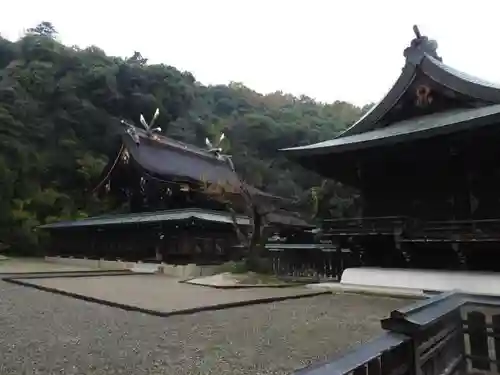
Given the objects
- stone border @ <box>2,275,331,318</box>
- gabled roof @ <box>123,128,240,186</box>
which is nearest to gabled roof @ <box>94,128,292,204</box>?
gabled roof @ <box>123,128,240,186</box>

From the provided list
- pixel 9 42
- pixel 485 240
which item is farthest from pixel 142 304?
pixel 9 42

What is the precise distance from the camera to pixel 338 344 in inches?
168

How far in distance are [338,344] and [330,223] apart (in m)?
5.87

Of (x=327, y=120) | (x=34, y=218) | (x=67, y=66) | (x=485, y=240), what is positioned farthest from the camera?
(x=327, y=120)

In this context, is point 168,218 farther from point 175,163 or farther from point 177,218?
point 175,163

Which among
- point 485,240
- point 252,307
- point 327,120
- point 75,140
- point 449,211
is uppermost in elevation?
point 327,120

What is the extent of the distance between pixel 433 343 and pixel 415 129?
22.9 ft

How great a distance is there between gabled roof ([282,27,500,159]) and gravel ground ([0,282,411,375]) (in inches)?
158

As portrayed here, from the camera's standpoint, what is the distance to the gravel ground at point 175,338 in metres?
3.47

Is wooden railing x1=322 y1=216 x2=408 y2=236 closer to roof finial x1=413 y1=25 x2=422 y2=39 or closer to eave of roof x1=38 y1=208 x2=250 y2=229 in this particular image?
roof finial x1=413 y1=25 x2=422 y2=39

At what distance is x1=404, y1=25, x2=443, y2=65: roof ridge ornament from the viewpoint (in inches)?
395

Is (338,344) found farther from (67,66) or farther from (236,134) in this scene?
(67,66)

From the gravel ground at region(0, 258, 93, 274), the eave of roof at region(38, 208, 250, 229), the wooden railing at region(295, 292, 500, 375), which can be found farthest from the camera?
the eave of roof at region(38, 208, 250, 229)

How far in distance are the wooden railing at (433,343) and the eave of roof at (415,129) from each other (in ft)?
17.3
